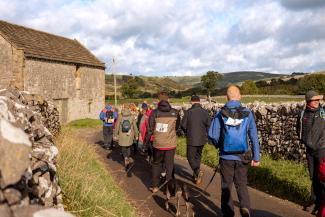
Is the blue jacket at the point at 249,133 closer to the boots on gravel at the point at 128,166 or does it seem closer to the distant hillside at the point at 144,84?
the boots on gravel at the point at 128,166

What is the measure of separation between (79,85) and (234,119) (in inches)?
1362

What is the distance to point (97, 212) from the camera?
5754 mm

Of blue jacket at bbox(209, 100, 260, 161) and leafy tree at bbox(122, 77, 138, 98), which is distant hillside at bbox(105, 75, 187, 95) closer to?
leafy tree at bbox(122, 77, 138, 98)

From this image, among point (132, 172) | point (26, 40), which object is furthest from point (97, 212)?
point (26, 40)

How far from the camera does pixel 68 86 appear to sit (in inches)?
1489

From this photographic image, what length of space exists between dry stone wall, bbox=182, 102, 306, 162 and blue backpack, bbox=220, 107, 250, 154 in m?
5.80

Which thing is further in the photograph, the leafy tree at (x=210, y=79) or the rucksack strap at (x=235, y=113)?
the leafy tree at (x=210, y=79)

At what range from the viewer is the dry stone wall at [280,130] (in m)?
12.0

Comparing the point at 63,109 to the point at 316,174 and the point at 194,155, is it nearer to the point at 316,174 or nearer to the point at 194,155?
the point at 194,155

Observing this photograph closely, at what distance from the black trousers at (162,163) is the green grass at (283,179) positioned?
1101 millimetres

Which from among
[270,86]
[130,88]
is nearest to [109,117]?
[270,86]

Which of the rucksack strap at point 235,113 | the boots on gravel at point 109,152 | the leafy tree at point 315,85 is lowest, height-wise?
the boots on gravel at point 109,152

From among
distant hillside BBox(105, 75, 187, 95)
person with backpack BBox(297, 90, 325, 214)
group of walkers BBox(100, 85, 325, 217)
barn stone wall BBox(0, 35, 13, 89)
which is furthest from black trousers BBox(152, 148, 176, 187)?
distant hillside BBox(105, 75, 187, 95)

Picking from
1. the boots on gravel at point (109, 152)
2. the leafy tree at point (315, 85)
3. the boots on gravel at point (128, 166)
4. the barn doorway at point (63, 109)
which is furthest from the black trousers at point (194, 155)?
the leafy tree at point (315, 85)
